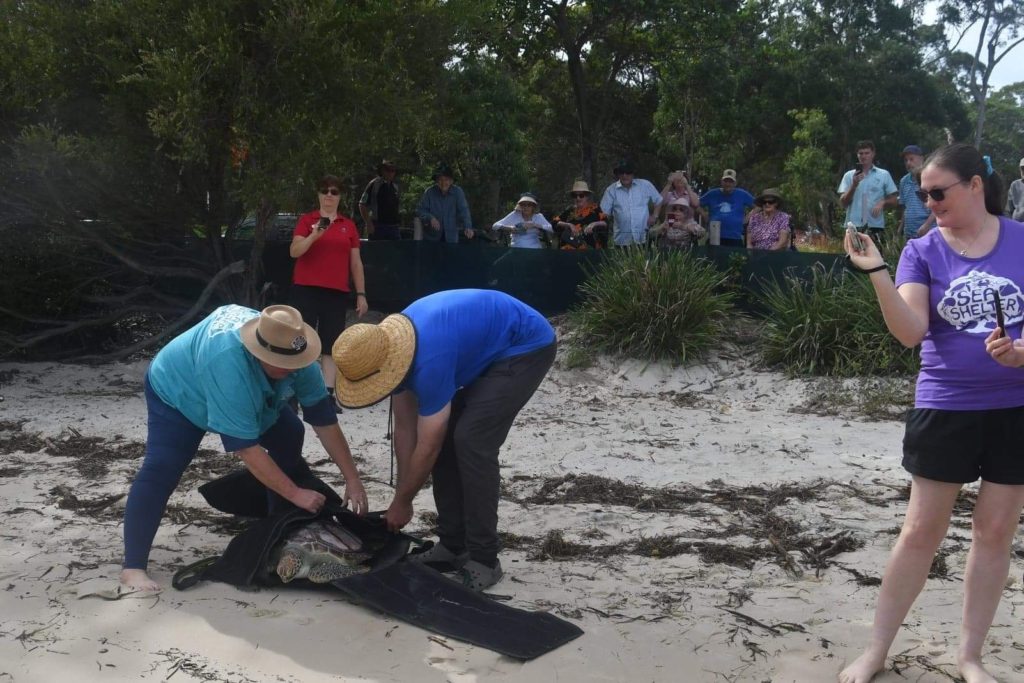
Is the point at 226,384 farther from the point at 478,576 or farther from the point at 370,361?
the point at 478,576

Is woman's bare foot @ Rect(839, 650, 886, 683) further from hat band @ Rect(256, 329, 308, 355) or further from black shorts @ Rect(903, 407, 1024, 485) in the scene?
hat band @ Rect(256, 329, 308, 355)

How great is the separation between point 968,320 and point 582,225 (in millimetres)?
7518

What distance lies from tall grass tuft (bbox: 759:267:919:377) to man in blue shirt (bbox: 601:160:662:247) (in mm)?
1536

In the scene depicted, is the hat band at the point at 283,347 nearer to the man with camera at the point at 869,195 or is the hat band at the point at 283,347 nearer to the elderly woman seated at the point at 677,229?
the elderly woman seated at the point at 677,229

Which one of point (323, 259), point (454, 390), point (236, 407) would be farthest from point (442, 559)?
point (323, 259)

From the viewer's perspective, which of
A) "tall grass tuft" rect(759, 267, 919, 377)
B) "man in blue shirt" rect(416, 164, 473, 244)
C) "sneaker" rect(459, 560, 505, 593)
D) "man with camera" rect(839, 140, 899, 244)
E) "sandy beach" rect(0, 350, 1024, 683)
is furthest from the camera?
"man in blue shirt" rect(416, 164, 473, 244)

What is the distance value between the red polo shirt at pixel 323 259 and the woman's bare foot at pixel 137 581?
398 centimetres

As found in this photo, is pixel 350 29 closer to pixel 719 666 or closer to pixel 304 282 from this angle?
pixel 304 282

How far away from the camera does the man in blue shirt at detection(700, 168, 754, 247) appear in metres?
10.4

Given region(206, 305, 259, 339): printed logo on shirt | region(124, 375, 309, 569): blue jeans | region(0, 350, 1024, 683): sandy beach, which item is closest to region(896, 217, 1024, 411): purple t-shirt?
region(0, 350, 1024, 683): sandy beach

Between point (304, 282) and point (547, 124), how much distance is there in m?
19.8

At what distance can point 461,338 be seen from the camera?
13.4ft

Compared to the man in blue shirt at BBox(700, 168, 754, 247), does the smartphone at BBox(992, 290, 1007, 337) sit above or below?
below

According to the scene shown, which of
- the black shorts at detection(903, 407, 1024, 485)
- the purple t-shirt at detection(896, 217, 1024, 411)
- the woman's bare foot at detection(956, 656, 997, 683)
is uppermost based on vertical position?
the purple t-shirt at detection(896, 217, 1024, 411)
